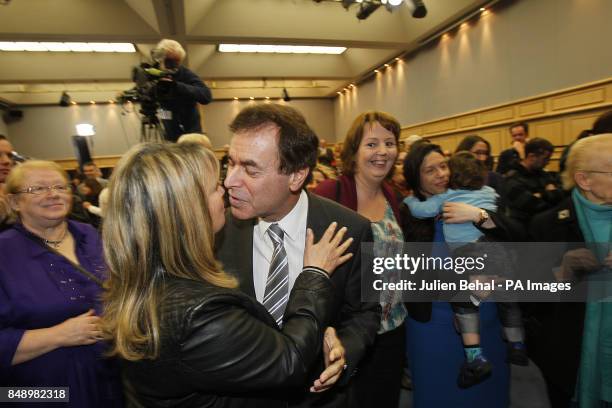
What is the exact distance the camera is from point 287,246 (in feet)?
4.46

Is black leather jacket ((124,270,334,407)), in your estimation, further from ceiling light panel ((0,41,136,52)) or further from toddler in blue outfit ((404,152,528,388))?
ceiling light panel ((0,41,136,52))

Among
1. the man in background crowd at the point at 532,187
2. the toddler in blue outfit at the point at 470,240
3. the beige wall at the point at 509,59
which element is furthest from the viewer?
the beige wall at the point at 509,59

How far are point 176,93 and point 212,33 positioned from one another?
6.60 m

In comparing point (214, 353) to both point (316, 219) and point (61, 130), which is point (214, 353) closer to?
point (316, 219)

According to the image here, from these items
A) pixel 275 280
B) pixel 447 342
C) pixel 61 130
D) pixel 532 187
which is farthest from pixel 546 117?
pixel 61 130

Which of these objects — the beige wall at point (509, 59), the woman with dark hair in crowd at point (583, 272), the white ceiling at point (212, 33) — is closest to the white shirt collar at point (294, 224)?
the woman with dark hair in crowd at point (583, 272)

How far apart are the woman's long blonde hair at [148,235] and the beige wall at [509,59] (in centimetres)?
695

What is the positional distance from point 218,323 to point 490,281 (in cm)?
171

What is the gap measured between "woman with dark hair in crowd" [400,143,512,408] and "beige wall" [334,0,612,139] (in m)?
5.48

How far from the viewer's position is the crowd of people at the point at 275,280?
85 centimetres

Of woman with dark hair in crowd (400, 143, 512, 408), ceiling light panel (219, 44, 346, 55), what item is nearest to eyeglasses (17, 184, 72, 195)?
woman with dark hair in crowd (400, 143, 512, 408)

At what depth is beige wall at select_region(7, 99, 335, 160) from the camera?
42.9ft

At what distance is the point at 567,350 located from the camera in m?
1.80

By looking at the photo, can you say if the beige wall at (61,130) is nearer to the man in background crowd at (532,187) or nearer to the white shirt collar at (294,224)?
the man in background crowd at (532,187)
